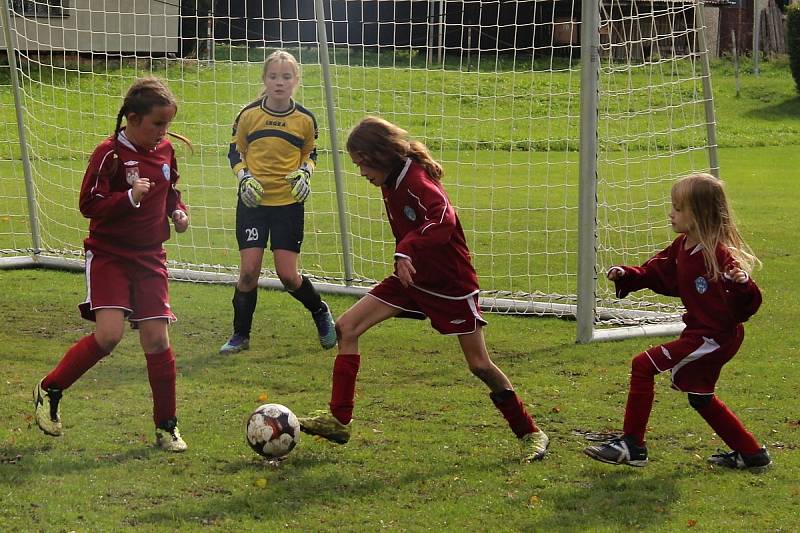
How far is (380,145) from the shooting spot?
541 centimetres

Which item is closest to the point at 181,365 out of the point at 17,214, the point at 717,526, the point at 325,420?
the point at 325,420

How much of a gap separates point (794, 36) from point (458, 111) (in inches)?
792

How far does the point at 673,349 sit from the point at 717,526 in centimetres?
92

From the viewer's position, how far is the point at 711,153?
28.2 feet

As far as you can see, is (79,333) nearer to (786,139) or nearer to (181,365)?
(181,365)

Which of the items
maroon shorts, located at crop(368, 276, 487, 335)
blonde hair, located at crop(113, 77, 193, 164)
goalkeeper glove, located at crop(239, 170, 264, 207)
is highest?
blonde hair, located at crop(113, 77, 193, 164)

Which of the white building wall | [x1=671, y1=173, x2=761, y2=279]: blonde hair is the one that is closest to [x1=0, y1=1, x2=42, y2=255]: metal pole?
the white building wall

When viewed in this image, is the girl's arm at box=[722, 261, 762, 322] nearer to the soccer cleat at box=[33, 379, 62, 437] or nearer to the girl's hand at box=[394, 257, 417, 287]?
the girl's hand at box=[394, 257, 417, 287]

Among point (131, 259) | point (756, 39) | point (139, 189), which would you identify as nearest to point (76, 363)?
point (131, 259)

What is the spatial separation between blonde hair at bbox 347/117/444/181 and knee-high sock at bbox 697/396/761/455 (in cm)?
174

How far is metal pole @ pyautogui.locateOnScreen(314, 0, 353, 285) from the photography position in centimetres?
948

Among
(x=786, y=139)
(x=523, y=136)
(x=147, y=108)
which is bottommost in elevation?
(x=786, y=139)

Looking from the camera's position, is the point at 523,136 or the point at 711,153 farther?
the point at 523,136

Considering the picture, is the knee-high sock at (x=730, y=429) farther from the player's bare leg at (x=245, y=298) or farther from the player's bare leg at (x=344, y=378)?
the player's bare leg at (x=245, y=298)
